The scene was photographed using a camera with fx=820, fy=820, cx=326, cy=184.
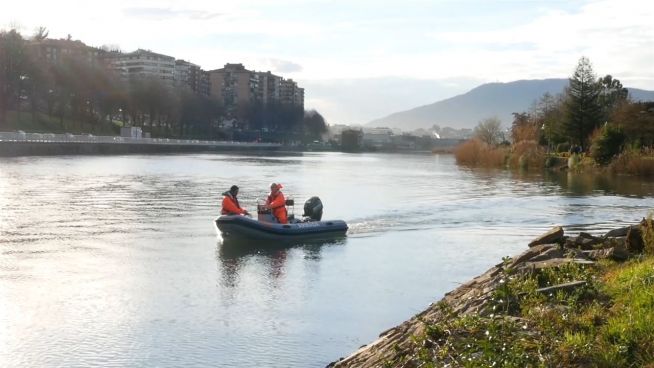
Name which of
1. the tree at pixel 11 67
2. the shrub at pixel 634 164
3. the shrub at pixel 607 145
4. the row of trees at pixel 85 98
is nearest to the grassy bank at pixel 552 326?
the shrub at pixel 634 164

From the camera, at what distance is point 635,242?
12789 mm

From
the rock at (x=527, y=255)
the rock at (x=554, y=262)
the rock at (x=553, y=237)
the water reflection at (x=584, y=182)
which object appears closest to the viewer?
the rock at (x=554, y=262)

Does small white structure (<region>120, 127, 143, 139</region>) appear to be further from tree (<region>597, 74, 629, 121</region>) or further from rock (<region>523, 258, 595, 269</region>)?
rock (<region>523, 258, 595, 269</region>)

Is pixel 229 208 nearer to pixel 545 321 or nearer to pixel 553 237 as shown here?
pixel 553 237

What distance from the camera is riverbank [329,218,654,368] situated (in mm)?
7633

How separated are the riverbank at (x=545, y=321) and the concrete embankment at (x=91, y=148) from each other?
2512 inches

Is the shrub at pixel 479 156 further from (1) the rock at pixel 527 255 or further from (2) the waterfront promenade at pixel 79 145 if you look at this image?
(1) the rock at pixel 527 255

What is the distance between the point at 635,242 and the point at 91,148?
262 ft

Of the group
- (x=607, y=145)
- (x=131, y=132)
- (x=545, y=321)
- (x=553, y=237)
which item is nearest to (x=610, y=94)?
(x=607, y=145)

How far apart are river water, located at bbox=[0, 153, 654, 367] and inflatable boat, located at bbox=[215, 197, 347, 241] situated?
0.54 metres

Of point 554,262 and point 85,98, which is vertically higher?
point 85,98

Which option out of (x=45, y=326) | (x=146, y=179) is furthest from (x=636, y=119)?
(x=45, y=326)

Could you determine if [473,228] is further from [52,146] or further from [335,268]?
[52,146]

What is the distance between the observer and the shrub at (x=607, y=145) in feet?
217
